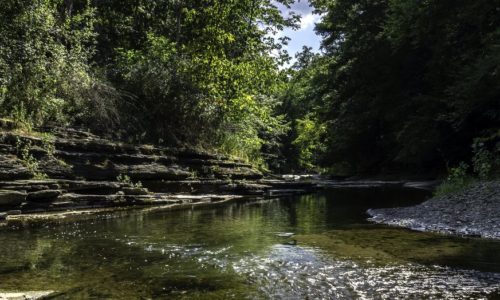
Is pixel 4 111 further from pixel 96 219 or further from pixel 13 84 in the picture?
pixel 96 219

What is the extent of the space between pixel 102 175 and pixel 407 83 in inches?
879

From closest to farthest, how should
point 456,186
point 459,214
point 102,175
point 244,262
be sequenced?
point 244,262, point 459,214, point 456,186, point 102,175

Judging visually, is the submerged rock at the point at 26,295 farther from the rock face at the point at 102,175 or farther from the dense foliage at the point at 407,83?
the dense foliage at the point at 407,83

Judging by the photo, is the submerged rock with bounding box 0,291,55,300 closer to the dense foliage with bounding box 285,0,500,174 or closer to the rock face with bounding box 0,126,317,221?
the rock face with bounding box 0,126,317,221

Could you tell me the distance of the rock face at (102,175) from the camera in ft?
47.3

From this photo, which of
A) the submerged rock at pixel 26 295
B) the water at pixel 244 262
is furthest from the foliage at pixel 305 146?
the submerged rock at pixel 26 295

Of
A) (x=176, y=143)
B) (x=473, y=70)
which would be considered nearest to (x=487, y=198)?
(x=473, y=70)

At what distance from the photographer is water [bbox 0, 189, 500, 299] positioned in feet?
22.0

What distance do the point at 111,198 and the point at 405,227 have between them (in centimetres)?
1034

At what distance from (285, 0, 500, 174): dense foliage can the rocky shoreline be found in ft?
10.1

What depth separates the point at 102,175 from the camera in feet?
57.6

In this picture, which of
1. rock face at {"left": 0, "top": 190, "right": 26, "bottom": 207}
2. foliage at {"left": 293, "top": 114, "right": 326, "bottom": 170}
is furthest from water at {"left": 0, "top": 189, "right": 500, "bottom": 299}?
foliage at {"left": 293, "top": 114, "right": 326, "bottom": 170}

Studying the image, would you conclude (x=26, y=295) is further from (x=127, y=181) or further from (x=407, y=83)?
(x=407, y=83)

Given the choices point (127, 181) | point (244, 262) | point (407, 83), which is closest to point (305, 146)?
point (407, 83)
